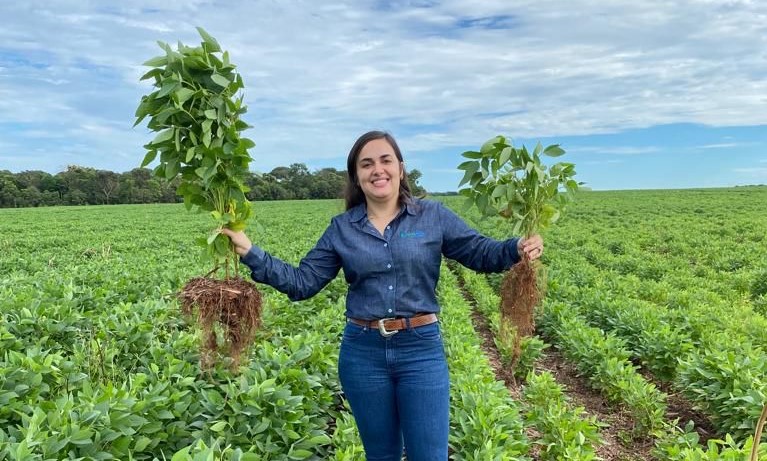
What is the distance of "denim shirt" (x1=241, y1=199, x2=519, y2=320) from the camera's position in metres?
2.88

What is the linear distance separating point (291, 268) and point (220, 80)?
104 cm

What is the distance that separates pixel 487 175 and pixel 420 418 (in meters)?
1.36

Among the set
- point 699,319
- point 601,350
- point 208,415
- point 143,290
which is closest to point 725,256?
point 699,319

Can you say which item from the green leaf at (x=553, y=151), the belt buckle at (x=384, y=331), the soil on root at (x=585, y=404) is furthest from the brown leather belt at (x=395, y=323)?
the soil on root at (x=585, y=404)

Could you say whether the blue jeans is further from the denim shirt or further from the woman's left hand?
the woman's left hand

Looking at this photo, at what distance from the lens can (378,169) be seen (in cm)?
288

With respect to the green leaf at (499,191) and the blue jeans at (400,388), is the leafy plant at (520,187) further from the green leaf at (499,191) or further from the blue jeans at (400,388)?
the blue jeans at (400,388)

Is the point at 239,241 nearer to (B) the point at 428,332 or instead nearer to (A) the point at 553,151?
(B) the point at 428,332

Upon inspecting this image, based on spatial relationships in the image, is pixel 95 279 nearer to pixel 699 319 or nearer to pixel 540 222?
pixel 540 222

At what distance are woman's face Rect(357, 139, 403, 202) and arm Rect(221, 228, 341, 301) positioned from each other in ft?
1.35

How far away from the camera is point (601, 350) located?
672cm

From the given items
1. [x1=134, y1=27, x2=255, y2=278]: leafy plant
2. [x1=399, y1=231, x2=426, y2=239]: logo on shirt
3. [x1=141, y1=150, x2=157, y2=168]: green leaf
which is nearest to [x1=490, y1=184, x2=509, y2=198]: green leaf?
[x1=399, y1=231, x2=426, y2=239]: logo on shirt

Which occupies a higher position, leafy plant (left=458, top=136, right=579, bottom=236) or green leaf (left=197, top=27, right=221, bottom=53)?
green leaf (left=197, top=27, right=221, bottom=53)

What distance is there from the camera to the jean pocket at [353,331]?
2.92 m
